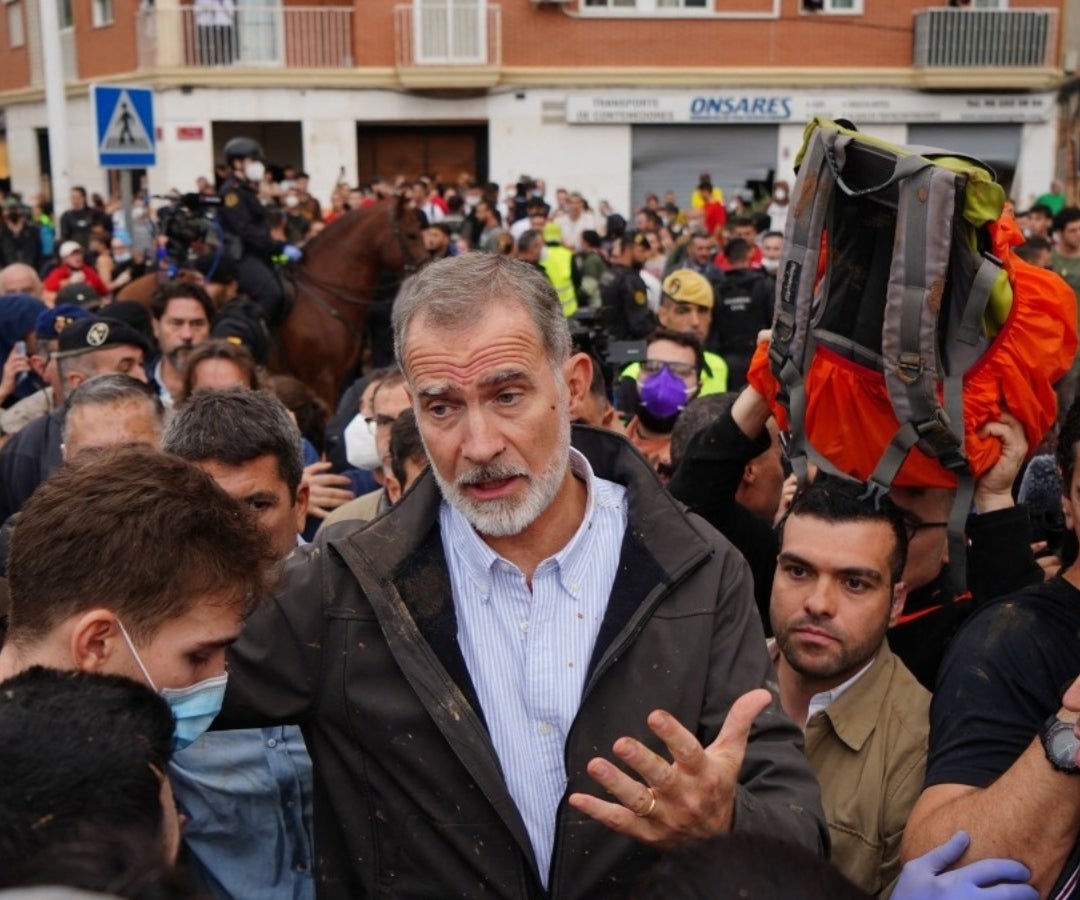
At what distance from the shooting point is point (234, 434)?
10.5 feet

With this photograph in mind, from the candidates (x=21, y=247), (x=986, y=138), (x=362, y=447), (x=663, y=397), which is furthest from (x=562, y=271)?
(x=986, y=138)

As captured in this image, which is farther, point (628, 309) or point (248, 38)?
point (248, 38)

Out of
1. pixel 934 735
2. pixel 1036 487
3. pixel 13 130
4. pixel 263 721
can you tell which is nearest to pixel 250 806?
pixel 263 721

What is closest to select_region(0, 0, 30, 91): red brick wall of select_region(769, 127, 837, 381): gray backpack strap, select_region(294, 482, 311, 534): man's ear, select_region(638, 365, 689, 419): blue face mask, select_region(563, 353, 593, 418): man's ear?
select_region(638, 365, 689, 419): blue face mask

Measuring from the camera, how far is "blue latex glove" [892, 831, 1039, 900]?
1933 mm

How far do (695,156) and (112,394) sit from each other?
23800 millimetres

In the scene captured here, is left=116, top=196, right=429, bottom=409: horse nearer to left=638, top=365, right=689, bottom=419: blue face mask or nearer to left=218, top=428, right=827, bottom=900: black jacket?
left=638, top=365, right=689, bottom=419: blue face mask

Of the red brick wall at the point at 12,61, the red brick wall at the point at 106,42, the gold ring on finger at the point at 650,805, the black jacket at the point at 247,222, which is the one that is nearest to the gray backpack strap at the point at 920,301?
the gold ring on finger at the point at 650,805

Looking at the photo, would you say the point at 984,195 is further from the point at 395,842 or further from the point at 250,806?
the point at 250,806

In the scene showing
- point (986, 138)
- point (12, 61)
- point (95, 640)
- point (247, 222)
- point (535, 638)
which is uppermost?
point (12, 61)

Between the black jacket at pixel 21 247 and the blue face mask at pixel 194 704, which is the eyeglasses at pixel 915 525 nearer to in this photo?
the blue face mask at pixel 194 704

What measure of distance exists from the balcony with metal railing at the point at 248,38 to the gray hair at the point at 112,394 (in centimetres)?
2264

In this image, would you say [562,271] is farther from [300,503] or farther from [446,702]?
[446,702]

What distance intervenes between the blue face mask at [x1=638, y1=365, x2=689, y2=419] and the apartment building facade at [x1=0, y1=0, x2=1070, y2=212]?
2090 cm
